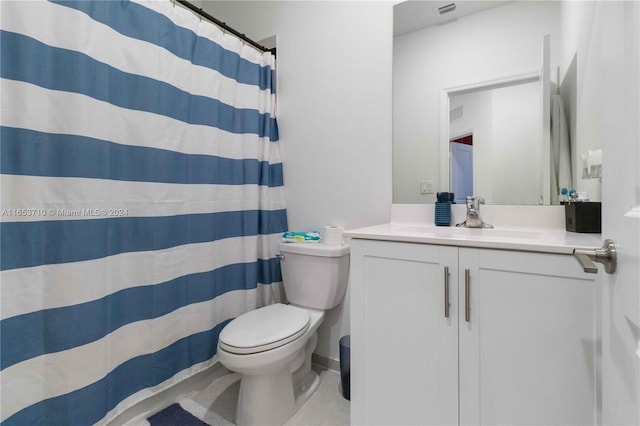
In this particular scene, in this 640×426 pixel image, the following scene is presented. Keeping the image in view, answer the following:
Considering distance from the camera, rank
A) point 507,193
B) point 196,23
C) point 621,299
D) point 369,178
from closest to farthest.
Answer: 1. point 621,299
2. point 507,193
3. point 196,23
4. point 369,178

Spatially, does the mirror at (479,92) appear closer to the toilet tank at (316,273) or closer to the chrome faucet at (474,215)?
the chrome faucet at (474,215)

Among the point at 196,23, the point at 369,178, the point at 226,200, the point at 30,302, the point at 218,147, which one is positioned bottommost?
the point at 30,302

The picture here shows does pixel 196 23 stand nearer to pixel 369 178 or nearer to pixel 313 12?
pixel 313 12

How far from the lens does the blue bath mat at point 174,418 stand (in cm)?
134

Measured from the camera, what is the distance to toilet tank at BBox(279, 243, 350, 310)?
5.22 ft

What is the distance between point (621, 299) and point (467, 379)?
0.62 m

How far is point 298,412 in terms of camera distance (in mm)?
1426

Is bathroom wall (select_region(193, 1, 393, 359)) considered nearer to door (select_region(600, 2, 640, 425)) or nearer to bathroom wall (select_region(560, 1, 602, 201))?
bathroom wall (select_region(560, 1, 602, 201))

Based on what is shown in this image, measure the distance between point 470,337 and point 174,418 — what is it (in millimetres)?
1344

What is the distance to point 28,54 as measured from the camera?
0.99 m

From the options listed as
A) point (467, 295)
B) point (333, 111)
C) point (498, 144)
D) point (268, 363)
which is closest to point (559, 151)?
point (498, 144)

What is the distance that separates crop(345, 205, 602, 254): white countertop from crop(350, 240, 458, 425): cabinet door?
0.03 metres

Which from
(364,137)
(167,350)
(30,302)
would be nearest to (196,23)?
(364,137)

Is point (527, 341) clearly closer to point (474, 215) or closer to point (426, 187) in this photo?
point (474, 215)
